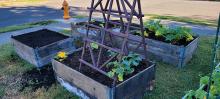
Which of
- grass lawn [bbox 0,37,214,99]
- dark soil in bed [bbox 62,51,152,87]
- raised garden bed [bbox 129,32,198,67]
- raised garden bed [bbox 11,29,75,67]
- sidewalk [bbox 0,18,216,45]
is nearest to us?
dark soil in bed [bbox 62,51,152,87]

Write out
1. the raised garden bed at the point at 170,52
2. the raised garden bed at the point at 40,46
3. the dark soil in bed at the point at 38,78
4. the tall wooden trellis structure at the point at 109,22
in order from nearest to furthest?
the tall wooden trellis structure at the point at 109,22
the dark soil in bed at the point at 38,78
the raised garden bed at the point at 170,52
the raised garden bed at the point at 40,46

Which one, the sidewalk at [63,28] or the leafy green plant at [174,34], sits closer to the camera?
the leafy green plant at [174,34]

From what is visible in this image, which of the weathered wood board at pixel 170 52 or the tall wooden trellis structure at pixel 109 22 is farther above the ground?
the tall wooden trellis structure at pixel 109 22

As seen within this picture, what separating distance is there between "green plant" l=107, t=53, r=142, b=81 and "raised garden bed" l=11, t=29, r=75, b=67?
6.04 feet

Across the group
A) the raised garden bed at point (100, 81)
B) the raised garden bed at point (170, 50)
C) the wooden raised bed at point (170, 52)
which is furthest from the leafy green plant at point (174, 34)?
the raised garden bed at point (100, 81)

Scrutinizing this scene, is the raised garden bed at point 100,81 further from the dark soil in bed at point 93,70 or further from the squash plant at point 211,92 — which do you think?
the squash plant at point 211,92

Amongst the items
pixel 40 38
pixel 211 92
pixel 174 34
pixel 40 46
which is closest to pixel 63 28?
pixel 40 38

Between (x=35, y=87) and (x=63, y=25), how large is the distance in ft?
15.3

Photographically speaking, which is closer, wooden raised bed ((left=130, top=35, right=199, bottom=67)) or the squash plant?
the squash plant

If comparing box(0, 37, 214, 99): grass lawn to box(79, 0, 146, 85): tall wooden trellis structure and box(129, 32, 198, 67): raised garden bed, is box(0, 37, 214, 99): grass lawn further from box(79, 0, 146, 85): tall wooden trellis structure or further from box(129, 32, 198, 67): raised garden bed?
box(79, 0, 146, 85): tall wooden trellis structure

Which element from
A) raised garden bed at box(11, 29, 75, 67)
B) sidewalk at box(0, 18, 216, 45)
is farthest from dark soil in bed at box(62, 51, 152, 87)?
sidewalk at box(0, 18, 216, 45)

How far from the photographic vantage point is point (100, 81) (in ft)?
11.4

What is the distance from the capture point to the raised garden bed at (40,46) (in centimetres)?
488

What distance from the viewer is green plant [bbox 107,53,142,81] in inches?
131
